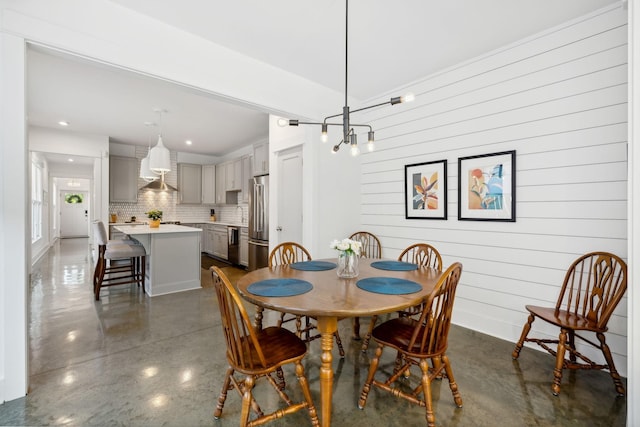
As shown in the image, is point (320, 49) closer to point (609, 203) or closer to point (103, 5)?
point (103, 5)

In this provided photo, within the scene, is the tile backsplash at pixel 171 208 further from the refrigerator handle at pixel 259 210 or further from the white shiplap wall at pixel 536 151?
the white shiplap wall at pixel 536 151

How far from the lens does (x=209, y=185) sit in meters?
7.65

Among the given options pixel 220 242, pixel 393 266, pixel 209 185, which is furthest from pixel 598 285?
pixel 209 185

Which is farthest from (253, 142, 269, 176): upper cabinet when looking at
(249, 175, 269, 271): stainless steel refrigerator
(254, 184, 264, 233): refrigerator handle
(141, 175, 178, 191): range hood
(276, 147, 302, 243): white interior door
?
(141, 175, 178, 191): range hood

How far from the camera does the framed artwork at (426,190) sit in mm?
3236

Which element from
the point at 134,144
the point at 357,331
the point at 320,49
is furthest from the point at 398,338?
the point at 134,144

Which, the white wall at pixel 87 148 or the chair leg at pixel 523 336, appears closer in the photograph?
the chair leg at pixel 523 336

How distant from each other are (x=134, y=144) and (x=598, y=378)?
341 inches

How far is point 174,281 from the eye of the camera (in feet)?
14.0

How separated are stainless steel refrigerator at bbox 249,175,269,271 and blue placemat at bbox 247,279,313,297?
2.98 metres

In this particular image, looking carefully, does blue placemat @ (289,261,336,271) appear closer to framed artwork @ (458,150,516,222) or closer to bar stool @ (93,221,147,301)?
framed artwork @ (458,150,516,222)

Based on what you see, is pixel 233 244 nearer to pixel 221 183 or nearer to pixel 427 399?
pixel 221 183

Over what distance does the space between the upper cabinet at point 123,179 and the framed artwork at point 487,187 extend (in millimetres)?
7037

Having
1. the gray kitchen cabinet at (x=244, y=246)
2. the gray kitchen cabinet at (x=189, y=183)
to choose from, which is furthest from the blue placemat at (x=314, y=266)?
the gray kitchen cabinet at (x=189, y=183)
